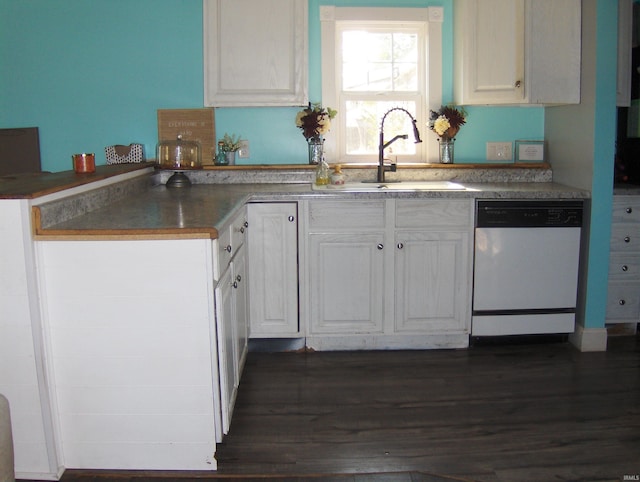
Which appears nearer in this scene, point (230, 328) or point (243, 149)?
point (230, 328)

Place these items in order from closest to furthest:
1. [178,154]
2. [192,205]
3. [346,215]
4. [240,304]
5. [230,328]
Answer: [230,328] < [192,205] < [240,304] < [346,215] < [178,154]

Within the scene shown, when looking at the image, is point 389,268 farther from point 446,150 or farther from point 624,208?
point 624,208

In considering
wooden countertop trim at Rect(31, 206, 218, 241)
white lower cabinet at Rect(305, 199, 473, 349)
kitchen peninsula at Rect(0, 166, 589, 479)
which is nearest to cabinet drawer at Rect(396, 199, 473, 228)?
white lower cabinet at Rect(305, 199, 473, 349)

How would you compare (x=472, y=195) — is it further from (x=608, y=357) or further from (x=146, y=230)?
(x=146, y=230)

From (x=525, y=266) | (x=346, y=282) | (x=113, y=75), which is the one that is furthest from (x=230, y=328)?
(x=113, y=75)

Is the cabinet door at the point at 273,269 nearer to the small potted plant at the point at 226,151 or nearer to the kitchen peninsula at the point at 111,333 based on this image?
the small potted plant at the point at 226,151

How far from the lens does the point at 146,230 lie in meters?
2.13

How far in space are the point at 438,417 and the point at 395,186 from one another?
A: 1.39 metres

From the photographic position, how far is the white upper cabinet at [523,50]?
3.43m

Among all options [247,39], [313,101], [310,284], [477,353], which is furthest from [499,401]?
[247,39]

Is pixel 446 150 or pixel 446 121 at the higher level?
pixel 446 121

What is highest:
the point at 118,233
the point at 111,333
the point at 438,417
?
the point at 118,233

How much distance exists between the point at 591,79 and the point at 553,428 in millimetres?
1850

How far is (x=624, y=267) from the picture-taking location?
3592mm
